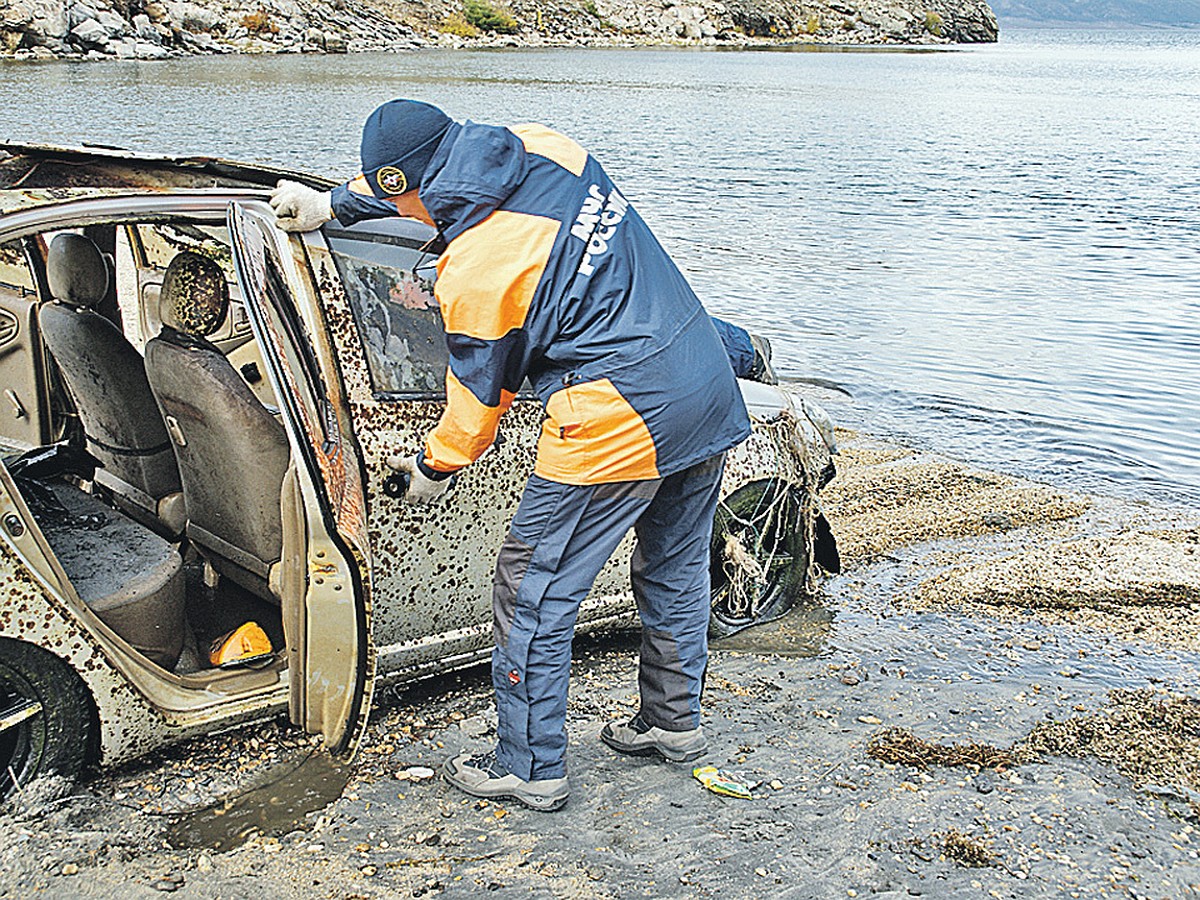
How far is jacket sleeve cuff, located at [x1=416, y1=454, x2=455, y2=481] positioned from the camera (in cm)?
334

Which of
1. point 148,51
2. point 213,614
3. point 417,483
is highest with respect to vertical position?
point 417,483

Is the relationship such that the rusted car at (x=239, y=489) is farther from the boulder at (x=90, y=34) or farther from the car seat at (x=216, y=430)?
the boulder at (x=90, y=34)

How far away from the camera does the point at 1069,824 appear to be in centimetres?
357

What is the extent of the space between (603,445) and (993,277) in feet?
39.5

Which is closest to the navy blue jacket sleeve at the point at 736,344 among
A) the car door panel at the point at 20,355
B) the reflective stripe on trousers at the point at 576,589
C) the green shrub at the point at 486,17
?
the reflective stripe on trousers at the point at 576,589

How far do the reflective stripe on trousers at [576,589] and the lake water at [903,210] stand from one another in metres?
4.44

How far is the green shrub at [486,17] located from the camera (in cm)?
8244

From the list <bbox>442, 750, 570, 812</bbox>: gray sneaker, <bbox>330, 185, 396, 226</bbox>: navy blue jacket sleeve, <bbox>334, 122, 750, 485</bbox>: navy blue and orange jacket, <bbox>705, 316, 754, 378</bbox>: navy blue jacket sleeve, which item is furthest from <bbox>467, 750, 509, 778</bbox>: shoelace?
<bbox>330, 185, 396, 226</bbox>: navy blue jacket sleeve

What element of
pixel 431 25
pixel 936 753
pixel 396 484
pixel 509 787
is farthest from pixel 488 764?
pixel 431 25

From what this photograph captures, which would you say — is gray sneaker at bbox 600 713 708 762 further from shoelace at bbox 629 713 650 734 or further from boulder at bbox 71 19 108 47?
boulder at bbox 71 19 108 47

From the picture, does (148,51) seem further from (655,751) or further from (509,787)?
(509,787)

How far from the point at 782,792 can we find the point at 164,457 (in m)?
2.42

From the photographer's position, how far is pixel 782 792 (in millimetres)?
3695

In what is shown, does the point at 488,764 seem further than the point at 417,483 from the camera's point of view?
Yes
